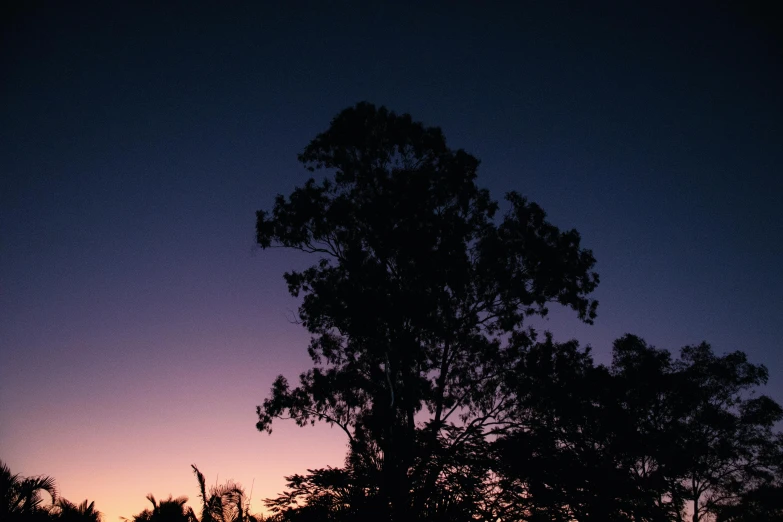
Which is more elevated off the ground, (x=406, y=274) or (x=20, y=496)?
(x=406, y=274)

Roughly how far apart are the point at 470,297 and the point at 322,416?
26.5ft

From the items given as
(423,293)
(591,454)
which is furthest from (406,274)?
(591,454)

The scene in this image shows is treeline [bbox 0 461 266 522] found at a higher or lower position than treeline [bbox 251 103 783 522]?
lower

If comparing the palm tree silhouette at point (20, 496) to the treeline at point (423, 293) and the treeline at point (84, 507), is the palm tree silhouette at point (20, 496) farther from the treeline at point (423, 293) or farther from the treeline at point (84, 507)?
the treeline at point (423, 293)

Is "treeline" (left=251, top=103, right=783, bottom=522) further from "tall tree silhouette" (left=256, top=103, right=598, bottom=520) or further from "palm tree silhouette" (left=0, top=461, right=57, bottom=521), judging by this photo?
"palm tree silhouette" (left=0, top=461, right=57, bottom=521)

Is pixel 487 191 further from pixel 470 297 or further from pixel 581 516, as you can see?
pixel 581 516

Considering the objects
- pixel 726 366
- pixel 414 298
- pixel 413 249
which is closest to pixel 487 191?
pixel 413 249

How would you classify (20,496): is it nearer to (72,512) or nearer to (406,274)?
(72,512)

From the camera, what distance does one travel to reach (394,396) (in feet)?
51.8

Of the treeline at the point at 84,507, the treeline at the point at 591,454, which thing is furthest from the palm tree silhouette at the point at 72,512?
the treeline at the point at 591,454

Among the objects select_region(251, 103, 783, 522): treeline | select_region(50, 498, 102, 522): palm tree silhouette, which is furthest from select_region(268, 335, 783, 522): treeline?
select_region(50, 498, 102, 522): palm tree silhouette

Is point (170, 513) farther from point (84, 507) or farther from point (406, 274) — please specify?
point (406, 274)

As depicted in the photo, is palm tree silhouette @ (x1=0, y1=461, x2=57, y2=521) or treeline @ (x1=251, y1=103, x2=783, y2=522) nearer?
palm tree silhouette @ (x1=0, y1=461, x2=57, y2=521)

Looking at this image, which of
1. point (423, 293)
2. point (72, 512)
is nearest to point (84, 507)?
point (72, 512)
